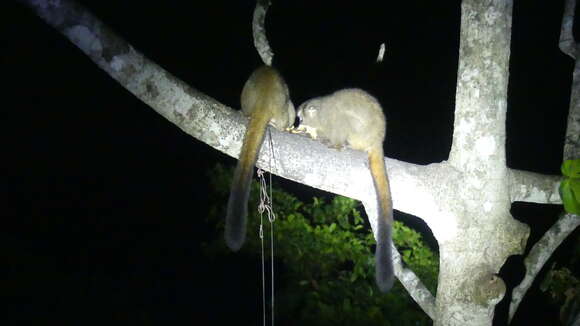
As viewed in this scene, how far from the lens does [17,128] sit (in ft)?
22.7

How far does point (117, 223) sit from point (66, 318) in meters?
2.07

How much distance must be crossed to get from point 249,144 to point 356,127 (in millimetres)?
1192

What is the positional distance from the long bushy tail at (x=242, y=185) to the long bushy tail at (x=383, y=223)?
0.63 m

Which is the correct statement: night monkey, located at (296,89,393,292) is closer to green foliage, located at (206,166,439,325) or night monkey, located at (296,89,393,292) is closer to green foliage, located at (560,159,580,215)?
green foliage, located at (560,159,580,215)

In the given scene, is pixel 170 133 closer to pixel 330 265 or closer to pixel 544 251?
pixel 330 265

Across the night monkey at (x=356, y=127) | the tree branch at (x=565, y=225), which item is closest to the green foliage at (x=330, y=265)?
the tree branch at (x=565, y=225)

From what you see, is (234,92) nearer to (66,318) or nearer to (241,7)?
(241,7)

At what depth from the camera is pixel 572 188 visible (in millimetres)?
2051

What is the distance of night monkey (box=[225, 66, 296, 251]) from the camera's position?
1936 millimetres

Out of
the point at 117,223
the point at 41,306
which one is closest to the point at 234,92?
the point at 117,223

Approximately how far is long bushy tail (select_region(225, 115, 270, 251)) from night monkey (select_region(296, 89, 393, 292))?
0.65 metres

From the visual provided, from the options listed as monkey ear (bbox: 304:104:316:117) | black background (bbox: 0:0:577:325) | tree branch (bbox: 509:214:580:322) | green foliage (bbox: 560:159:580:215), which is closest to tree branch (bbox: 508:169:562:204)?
green foliage (bbox: 560:159:580:215)

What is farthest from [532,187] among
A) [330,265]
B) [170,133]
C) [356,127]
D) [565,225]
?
[170,133]

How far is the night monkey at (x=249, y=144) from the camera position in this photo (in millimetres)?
1936
